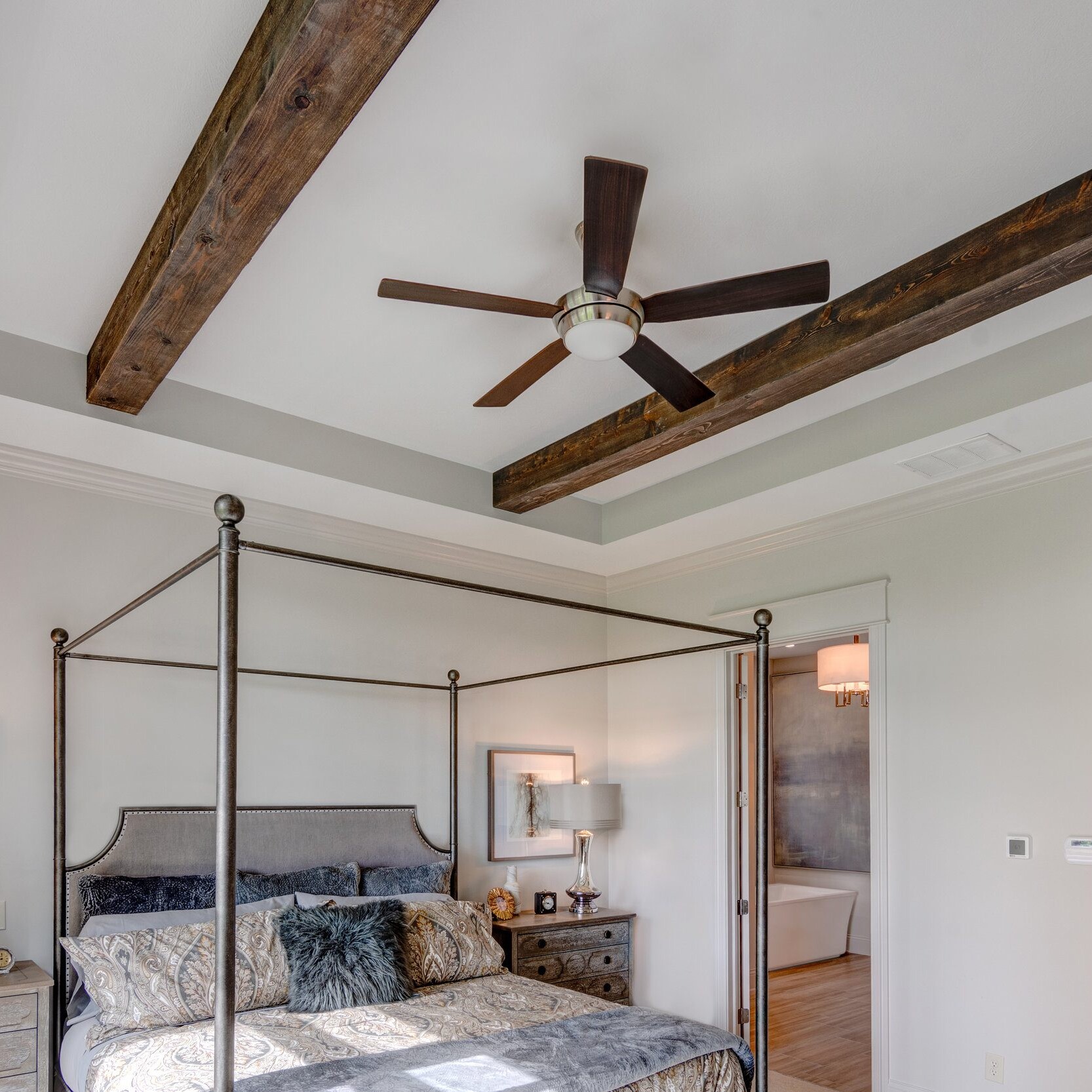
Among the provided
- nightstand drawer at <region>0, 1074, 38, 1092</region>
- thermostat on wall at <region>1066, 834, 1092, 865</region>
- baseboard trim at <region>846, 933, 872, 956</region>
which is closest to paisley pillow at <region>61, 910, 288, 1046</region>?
nightstand drawer at <region>0, 1074, 38, 1092</region>

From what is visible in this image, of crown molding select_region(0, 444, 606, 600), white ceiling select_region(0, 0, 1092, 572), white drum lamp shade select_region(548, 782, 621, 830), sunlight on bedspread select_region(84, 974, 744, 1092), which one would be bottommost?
sunlight on bedspread select_region(84, 974, 744, 1092)

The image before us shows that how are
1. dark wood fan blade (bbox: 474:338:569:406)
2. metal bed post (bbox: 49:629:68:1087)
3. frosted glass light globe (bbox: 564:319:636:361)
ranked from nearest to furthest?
frosted glass light globe (bbox: 564:319:636:361)
dark wood fan blade (bbox: 474:338:569:406)
metal bed post (bbox: 49:629:68:1087)

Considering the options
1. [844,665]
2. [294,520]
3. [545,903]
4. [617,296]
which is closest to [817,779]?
[844,665]

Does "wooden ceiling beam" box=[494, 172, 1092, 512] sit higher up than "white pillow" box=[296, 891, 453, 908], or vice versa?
"wooden ceiling beam" box=[494, 172, 1092, 512]

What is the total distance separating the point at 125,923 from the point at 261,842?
749 mm

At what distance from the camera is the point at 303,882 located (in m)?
3.90

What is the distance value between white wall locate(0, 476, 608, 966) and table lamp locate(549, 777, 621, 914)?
0.70ft

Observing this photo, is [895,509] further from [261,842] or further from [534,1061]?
[261,842]

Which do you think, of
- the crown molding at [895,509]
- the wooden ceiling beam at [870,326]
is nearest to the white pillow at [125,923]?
the wooden ceiling beam at [870,326]

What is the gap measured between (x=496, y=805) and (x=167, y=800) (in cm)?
173

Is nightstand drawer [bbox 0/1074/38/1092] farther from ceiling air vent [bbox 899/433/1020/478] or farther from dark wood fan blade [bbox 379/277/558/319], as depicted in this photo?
ceiling air vent [bbox 899/433/1020/478]

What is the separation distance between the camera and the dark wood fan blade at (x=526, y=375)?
9.30 feet

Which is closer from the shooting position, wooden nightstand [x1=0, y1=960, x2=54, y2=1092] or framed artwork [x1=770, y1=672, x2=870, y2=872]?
wooden nightstand [x1=0, y1=960, x2=54, y2=1092]

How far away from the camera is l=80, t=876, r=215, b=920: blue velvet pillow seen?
347 centimetres
